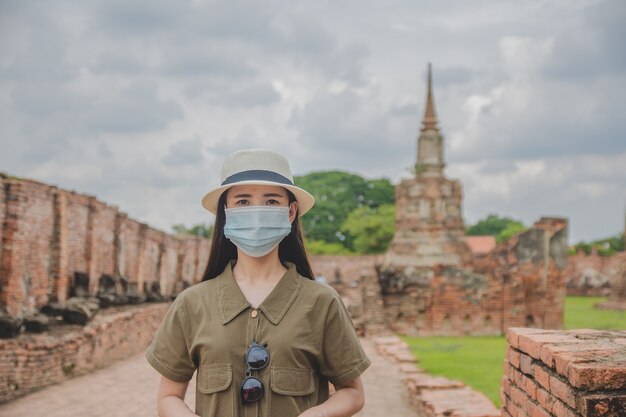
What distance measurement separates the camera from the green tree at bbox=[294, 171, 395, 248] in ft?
164

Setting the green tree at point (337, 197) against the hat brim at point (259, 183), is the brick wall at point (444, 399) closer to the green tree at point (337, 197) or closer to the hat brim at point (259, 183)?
the hat brim at point (259, 183)

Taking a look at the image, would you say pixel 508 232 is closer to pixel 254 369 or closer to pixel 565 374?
pixel 565 374

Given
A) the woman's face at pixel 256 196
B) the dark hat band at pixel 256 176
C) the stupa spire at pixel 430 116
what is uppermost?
the stupa spire at pixel 430 116

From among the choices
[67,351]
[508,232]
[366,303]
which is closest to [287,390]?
[67,351]

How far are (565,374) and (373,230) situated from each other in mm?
42621

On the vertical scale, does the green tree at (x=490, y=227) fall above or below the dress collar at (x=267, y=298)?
above

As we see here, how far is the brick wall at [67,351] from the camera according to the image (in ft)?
25.0

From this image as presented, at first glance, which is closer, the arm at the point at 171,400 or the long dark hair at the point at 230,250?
the arm at the point at 171,400

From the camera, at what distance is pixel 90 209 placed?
13.7 metres

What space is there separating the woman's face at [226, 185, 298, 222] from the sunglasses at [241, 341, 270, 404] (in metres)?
0.57

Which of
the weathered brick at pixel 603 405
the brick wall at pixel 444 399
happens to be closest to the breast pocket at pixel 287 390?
the weathered brick at pixel 603 405

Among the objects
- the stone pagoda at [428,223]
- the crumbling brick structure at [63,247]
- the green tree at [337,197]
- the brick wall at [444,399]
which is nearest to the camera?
the brick wall at [444,399]

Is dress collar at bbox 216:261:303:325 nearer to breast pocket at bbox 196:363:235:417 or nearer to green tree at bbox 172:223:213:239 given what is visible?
breast pocket at bbox 196:363:235:417

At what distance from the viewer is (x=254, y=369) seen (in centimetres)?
250
